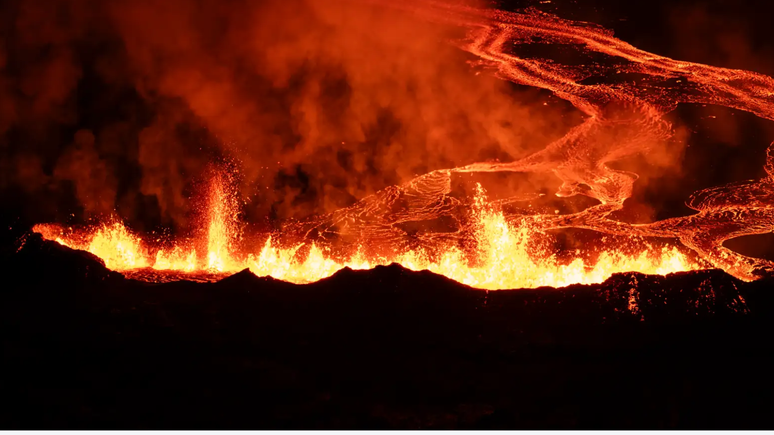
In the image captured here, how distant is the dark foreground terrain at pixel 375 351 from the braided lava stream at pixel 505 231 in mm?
1414

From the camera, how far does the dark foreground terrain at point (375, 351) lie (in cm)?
876

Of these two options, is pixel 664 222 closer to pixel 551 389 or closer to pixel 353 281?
pixel 551 389

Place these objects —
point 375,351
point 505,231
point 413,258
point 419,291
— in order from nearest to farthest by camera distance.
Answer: point 375,351
point 419,291
point 413,258
point 505,231

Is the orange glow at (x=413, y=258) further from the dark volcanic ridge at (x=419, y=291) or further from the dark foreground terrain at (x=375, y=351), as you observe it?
the dark foreground terrain at (x=375, y=351)

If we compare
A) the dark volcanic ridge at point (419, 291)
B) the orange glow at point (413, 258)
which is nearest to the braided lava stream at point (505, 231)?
the orange glow at point (413, 258)

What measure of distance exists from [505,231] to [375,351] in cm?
508

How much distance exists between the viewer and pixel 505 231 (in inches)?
530

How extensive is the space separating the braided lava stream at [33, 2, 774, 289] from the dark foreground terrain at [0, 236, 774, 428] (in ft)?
4.64

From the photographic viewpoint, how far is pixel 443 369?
32.2ft

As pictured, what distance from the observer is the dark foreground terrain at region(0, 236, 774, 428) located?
8.76 meters

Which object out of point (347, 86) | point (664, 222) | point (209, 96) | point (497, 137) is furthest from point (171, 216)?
point (664, 222)

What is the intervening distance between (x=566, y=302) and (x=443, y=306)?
251 cm

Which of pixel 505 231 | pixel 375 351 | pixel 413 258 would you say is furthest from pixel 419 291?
pixel 505 231

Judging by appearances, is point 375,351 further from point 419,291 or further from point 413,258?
point 413,258
